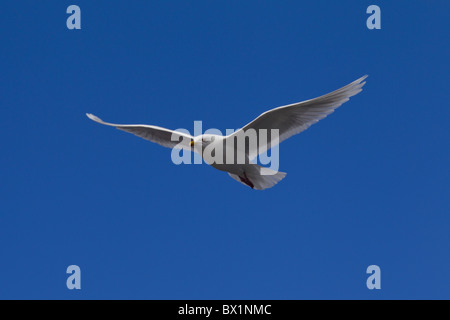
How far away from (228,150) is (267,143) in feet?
2.10

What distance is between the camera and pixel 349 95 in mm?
7051

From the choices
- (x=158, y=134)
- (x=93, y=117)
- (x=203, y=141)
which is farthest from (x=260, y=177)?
(x=93, y=117)

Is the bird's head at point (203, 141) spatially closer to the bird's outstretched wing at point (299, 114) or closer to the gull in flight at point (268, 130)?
the gull in flight at point (268, 130)

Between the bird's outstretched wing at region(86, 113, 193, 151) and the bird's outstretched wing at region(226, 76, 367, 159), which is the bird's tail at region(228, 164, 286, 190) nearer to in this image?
the bird's outstretched wing at region(226, 76, 367, 159)

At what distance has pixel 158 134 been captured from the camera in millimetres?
8844

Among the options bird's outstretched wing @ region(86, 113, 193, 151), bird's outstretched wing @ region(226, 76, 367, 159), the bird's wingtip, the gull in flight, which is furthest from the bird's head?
the bird's wingtip

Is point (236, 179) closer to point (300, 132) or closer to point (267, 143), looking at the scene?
point (267, 143)

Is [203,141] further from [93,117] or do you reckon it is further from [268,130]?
[93,117]

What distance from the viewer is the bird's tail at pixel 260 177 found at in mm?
7805

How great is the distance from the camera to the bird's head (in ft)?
24.8

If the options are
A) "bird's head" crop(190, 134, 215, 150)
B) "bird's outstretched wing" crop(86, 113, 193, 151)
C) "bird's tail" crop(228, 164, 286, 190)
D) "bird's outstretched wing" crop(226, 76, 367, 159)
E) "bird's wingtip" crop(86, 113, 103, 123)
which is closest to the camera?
"bird's outstretched wing" crop(226, 76, 367, 159)

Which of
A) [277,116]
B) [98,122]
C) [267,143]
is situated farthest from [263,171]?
[98,122]

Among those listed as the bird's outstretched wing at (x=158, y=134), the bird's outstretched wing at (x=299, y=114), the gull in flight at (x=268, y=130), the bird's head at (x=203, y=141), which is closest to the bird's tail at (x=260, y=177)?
the gull in flight at (x=268, y=130)
